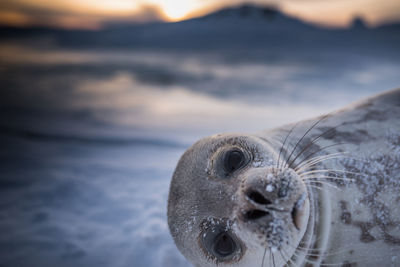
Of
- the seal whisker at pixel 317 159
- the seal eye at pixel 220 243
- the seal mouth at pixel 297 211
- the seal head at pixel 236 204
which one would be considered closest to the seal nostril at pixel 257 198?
the seal head at pixel 236 204

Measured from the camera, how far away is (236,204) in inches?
57.6

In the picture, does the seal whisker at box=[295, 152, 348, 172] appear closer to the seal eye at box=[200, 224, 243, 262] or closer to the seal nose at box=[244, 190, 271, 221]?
the seal nose at box=[244, 190, 271, 221]

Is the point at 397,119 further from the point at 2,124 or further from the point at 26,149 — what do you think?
the point at 2,124

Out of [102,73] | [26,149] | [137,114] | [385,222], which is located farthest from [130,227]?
[102,73]

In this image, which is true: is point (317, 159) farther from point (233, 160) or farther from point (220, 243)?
point (220, 243)

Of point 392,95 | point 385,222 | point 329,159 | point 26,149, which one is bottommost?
point 385,222

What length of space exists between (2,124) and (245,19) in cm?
822

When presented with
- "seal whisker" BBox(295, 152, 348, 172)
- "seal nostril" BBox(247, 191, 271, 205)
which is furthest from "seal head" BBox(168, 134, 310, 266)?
"seal whisker" BBox(295, 152, 348, 172)

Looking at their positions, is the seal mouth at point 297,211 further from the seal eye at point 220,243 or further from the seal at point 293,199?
the seal eye at point 220,243

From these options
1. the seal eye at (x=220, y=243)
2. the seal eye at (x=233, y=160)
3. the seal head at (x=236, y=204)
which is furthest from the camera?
the seal eye at (x=233, y=160)

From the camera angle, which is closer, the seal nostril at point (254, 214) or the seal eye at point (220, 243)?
the seal nostril at point (254, 214)

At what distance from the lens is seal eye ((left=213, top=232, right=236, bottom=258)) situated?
1548 millimetres

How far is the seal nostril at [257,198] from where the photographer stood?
4.48 ft

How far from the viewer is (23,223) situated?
10.0 feet
